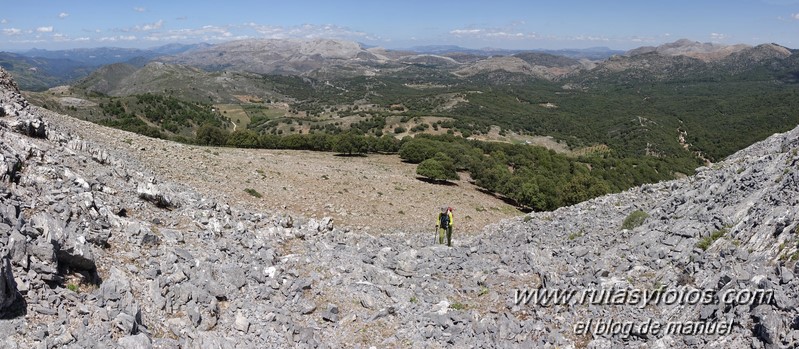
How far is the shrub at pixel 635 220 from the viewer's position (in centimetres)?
2006

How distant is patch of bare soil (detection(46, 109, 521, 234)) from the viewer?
3031cm

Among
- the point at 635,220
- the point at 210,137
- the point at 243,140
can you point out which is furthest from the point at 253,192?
the point at 210,137

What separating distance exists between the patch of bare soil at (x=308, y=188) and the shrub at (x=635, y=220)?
1253 cm

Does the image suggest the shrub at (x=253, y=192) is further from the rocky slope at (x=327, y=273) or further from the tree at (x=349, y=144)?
the tree at (x=349, y=144)

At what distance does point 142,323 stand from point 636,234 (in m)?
18.0

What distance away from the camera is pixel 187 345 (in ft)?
34.4

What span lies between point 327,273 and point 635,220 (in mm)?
14632

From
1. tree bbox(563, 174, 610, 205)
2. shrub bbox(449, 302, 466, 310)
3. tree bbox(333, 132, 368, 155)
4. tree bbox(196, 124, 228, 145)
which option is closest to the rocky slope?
shrub bbox(449, 302, 466, 310)

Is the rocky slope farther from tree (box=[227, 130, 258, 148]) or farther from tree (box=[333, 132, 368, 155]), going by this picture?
tree (box=[227, 130, 258, 148])

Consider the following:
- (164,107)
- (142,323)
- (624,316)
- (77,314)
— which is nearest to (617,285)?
(624,316)

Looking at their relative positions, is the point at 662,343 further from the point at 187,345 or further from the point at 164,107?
the point at 164,107

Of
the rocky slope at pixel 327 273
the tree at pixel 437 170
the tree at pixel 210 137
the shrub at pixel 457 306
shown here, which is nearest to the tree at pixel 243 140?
the tree at pixel 210 137

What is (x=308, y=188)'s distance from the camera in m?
36.2

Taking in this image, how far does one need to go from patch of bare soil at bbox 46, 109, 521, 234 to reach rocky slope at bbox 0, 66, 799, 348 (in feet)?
29.4
